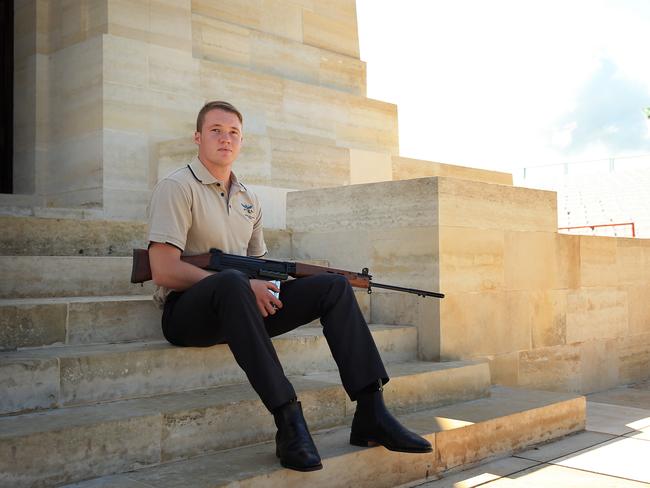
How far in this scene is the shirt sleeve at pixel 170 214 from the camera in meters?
3.43

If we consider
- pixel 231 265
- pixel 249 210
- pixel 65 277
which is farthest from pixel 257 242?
pixel 65 277

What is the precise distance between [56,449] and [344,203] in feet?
10.4

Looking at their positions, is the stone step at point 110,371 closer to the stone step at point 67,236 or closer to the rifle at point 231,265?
the rifle at point 231,265

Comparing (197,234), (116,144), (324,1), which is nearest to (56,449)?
(197,234)

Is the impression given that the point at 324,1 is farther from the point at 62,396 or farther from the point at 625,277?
the point at 62,396

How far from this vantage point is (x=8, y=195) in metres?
6.71

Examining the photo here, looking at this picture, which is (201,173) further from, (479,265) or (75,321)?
(479,265)

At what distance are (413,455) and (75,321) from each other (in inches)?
71.3

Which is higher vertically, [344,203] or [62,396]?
[344,203]

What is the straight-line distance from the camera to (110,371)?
10.9ft

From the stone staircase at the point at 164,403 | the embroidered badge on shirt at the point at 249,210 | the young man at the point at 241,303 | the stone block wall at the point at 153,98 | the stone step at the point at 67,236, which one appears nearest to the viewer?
the stone staircase at the point at 164,403

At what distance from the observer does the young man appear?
302cm

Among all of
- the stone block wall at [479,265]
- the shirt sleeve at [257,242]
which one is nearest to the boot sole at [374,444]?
the shirt sleeve at [257,242]

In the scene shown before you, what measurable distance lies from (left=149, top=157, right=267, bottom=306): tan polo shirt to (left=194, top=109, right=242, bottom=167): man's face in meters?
0.07
